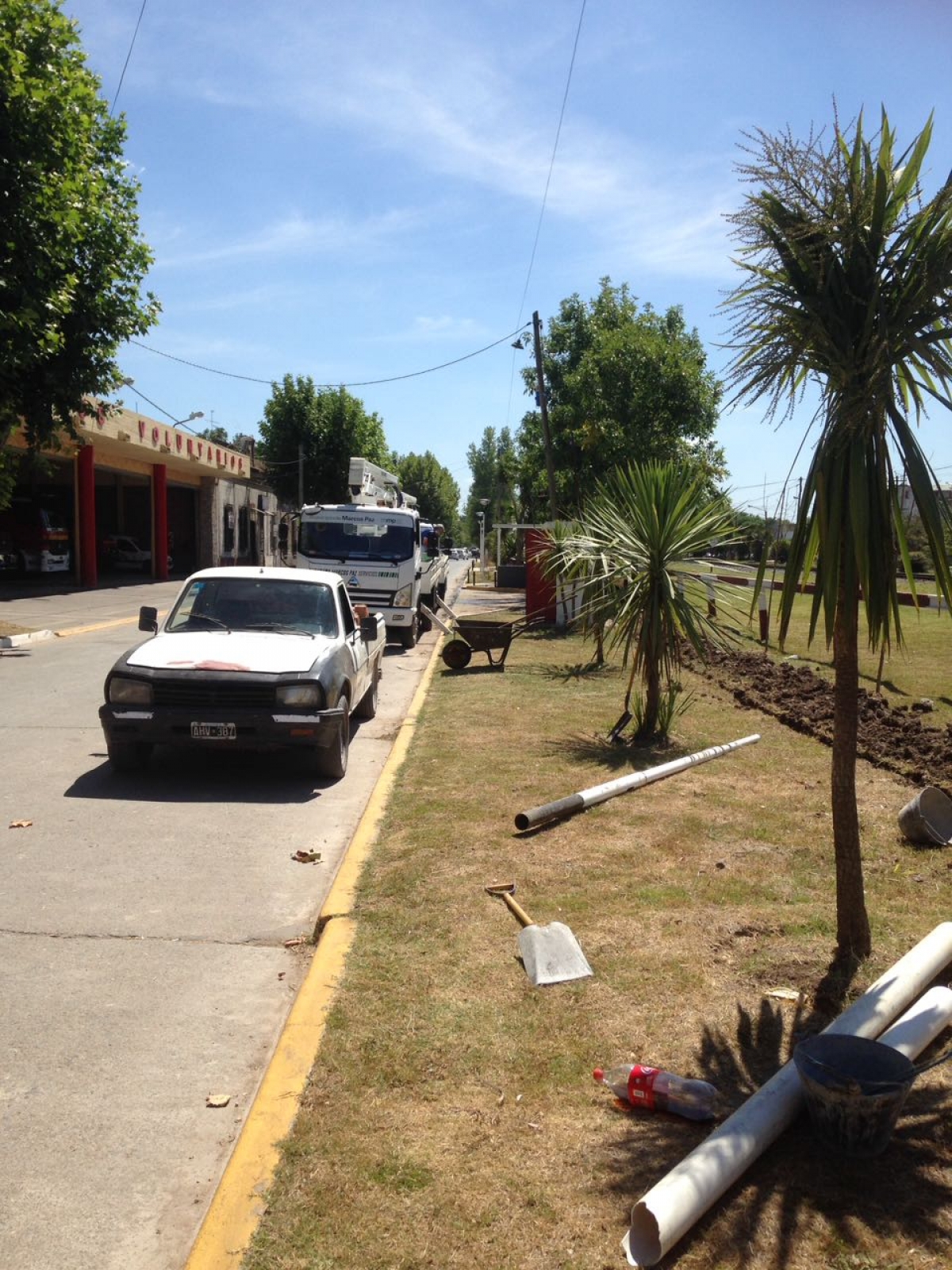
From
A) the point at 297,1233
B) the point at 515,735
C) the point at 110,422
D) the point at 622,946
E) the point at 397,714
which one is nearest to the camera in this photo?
the point at 297,1233

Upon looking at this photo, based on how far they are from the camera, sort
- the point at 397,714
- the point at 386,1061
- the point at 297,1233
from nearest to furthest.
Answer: the point at 297,1233 < the point at 386,1061 < the point at 397,714

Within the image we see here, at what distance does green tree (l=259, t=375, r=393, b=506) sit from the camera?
60219 mm

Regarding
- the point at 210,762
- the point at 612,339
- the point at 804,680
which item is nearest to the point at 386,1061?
the point at 210,762

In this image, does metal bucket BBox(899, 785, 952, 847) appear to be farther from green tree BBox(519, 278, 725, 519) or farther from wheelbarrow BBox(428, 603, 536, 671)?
green tree BBox(519, 278, 725, 519)

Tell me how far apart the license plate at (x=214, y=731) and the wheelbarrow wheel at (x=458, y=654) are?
769cm

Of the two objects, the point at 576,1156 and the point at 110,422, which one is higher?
the point at 110,422

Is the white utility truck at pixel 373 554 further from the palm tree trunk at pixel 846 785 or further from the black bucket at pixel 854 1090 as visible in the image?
the black bucket at pixel 854 1090

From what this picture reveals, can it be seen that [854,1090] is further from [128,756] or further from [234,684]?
[128,756]

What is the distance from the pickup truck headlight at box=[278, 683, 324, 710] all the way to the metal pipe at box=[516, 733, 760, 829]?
194cm

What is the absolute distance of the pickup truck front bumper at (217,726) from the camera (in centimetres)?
808

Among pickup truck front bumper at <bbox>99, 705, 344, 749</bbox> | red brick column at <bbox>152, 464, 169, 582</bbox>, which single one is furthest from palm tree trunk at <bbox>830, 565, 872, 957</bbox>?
red brick column at <bbox>152, 464, 169, 582</bbox>

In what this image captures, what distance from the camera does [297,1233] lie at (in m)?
2.98

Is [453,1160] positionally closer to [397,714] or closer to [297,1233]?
[297,1233]

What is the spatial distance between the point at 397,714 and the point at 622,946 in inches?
301
